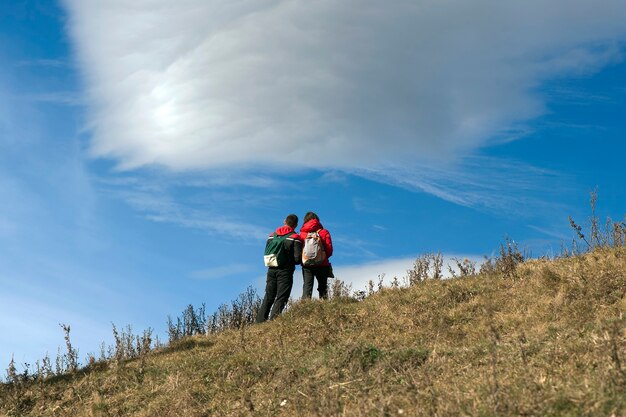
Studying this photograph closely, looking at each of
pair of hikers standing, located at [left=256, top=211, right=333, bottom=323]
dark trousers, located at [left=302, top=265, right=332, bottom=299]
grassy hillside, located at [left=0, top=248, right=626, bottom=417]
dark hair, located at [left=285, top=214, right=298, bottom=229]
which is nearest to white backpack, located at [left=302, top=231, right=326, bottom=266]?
pair of hikers standing, located at [left=256, top=211, right=333, bottom=323]

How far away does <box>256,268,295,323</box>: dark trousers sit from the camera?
49.7 feet

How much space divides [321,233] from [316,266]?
765 mm

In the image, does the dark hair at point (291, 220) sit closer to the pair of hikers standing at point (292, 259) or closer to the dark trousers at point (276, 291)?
the pair of hikers standing at point (292, 259)

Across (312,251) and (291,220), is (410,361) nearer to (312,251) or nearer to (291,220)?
(312,251)

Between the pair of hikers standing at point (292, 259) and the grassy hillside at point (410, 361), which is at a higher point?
the pair of hikers standing at point (292, 259)

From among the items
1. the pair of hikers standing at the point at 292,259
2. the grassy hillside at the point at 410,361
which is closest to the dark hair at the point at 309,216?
the pair of hikers standing at the point at 292,259

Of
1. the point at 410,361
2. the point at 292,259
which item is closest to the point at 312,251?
the point at 292,259

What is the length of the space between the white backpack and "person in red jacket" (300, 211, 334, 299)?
0.38 ft

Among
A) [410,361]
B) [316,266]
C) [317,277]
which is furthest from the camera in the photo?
[317,277]

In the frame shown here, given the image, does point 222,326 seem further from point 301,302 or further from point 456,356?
point 456,356

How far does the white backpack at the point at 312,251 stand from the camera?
48.8ft

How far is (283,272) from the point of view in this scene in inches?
601

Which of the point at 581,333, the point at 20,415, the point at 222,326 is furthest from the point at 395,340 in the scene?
the point at 222,326

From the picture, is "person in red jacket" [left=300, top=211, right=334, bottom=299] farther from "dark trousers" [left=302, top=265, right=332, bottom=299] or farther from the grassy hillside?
the grassy hillside
